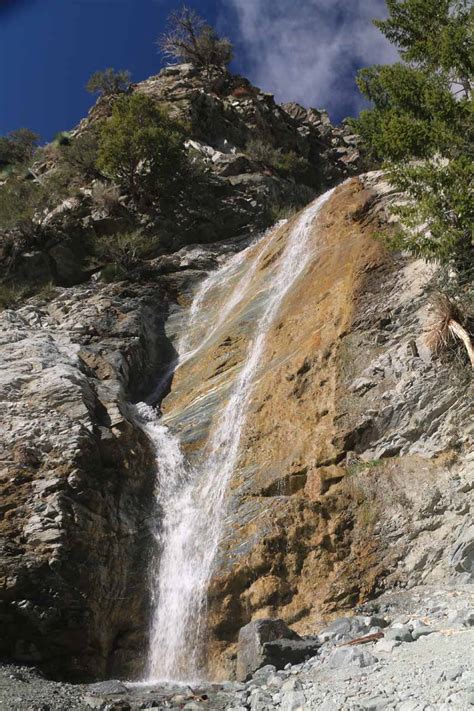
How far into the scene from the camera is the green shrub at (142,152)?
29.6 metres

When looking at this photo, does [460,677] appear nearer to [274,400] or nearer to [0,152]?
[274,400]

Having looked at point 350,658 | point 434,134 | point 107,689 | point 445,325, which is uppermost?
point 434,134

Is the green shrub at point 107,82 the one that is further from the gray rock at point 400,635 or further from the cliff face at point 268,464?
the gray rock at point 400,635

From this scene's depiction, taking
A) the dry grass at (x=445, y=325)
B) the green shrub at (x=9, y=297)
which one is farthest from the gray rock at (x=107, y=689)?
the green shrub at (x=9, y=297)

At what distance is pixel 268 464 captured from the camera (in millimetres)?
12344

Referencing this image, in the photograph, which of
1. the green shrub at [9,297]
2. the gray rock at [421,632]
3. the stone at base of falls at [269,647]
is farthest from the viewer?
the green shrub at [9,297]

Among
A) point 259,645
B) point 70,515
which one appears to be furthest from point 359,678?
point 70,515

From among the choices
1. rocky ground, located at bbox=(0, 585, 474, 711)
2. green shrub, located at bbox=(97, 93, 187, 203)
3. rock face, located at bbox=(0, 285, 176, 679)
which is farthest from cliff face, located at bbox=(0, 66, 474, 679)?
green shrub, located at bbox=(97, 93, 187, 203)

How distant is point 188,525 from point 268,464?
210 centimetres

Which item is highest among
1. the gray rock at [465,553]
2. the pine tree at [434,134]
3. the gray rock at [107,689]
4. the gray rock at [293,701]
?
the pine tree at [434,134]

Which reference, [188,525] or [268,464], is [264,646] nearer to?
[268,464]

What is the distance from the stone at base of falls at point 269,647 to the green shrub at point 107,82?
4100 cm

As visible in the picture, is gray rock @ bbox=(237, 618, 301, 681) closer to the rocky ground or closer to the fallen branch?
the rocky ground

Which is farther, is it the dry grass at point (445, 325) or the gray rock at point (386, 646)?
the dry grass at point (445, 325)
